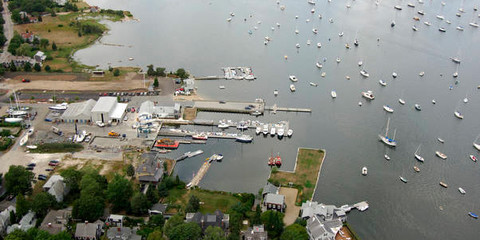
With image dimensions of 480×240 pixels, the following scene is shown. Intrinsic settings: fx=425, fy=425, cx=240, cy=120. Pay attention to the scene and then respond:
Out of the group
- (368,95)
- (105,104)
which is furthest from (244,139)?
(368,95)

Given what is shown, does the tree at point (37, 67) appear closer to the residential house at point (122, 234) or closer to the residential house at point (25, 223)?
the residential house at point (25, 223)

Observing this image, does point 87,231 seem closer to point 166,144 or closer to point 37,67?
point 166,144

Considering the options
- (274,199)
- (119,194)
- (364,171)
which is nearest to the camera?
(119,194)

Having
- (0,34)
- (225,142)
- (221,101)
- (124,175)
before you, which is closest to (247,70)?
(221,101)

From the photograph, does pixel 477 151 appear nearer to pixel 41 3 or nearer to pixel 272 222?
pixel 272 222

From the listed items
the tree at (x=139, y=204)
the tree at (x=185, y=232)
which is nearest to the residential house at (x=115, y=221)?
the tree at (x=139, y=204)

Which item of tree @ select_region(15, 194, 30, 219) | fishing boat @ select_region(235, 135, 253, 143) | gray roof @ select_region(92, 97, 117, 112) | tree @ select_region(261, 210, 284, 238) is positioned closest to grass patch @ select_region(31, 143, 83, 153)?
gray roof @ select_region(92, 97, 117, 112)

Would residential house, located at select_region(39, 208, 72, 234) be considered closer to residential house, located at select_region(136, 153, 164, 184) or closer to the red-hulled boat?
residential house, located at select_region(136, 153, 164, 184)
